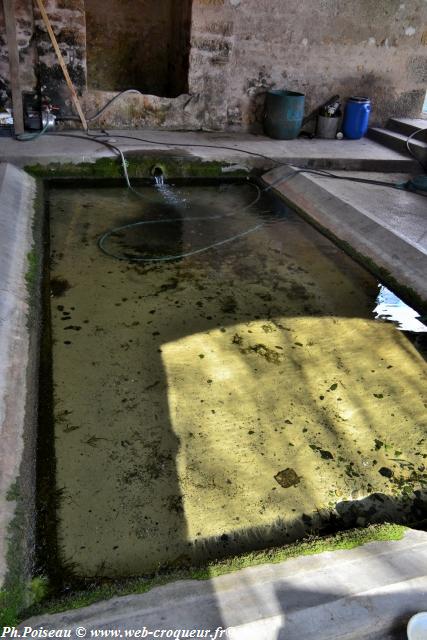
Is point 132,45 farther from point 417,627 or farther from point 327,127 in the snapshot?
point 417,627

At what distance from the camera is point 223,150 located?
6000 millimetres

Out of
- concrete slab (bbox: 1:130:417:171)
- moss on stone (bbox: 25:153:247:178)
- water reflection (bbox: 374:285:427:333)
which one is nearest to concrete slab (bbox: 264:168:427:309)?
water reflection (bbox: 374:285:427:333)

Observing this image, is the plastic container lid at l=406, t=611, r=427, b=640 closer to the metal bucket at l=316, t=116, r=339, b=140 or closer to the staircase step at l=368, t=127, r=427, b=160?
the staircase step at l=368, t=127, r=427, b=160

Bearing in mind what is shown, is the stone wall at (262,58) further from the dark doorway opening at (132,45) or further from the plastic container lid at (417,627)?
the plastic container lid at (417,627)

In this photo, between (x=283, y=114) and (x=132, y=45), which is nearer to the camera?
(x=283, y=114)

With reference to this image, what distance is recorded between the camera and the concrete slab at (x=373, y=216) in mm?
3930

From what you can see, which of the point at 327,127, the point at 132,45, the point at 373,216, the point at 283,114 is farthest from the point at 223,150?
the point at 132,45

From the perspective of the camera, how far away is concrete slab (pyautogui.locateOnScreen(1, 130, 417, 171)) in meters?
5.32

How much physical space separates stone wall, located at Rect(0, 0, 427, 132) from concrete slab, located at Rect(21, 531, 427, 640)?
586 centimetres

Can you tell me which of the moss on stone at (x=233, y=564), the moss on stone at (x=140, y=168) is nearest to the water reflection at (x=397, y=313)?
the moss on stone at (x=233, y=564)

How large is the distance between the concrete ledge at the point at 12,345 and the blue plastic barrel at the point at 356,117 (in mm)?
4616

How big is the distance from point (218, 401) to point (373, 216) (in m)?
2.75

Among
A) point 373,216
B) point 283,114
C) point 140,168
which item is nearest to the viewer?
point 373,216

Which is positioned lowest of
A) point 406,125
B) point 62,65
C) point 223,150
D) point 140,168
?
point 140,168
